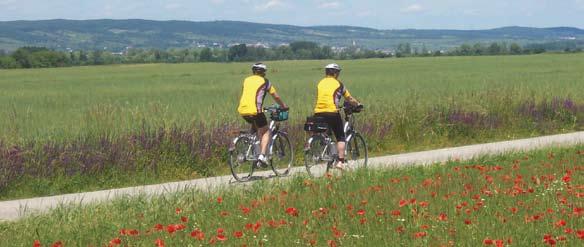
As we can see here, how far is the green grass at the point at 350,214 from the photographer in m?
7.56

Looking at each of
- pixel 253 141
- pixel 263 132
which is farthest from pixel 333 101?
pixel 253 141

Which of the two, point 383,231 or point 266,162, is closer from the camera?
point 383,231

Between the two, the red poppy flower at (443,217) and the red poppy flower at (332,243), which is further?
the red poppy flower at (443,217)

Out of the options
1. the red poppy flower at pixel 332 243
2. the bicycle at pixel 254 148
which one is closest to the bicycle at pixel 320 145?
the bicycle at pixel 254 148

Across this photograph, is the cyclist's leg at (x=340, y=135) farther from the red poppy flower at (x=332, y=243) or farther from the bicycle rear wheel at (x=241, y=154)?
the red poppy flower at (x=332, y=243)

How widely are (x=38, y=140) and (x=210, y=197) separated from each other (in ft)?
18.0

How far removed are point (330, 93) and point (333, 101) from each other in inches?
5.1

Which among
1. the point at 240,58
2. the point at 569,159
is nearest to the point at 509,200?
the point at 569,159

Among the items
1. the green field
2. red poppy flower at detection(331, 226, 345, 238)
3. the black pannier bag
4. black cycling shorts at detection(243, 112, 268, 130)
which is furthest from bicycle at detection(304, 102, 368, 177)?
red poppy flower at detection(331, 226, 345, 238)

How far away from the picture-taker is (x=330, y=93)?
1361 cm

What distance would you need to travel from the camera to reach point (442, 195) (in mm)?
9711

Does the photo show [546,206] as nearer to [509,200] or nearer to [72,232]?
[509,200]

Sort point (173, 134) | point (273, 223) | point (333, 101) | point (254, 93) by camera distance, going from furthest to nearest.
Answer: point (173, 134) < point (333, 101) < point (254, 93) < point (273, 223)

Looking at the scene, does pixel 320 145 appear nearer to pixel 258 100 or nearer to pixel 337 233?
pixel 258 100
